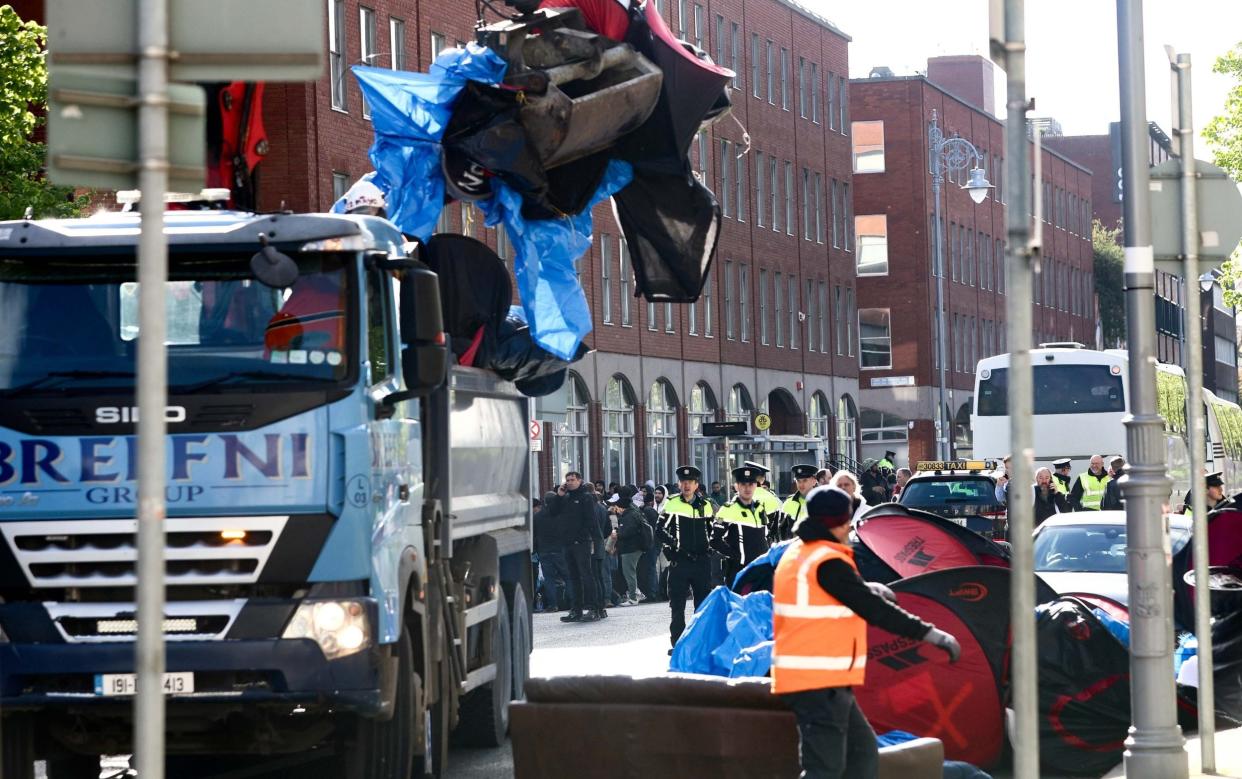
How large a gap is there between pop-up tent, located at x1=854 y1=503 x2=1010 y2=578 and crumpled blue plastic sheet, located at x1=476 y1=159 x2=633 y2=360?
2.35 metres

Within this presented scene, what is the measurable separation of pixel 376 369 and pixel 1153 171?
432 cm

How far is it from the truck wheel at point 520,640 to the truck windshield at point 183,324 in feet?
15.6

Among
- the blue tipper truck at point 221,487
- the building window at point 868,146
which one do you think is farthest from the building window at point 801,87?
the blue tipper truck at point 221,487

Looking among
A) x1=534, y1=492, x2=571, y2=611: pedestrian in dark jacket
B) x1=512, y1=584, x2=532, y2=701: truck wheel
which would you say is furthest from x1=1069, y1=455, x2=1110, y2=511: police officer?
x1=512, y1=584, x2=532, y2=701: truck wheel

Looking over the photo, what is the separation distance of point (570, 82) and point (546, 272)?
120cm

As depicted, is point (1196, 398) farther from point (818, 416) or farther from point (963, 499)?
point (818, 416)

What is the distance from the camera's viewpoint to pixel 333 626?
10.6 meters

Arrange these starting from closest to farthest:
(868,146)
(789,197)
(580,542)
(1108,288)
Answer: (580,542)
(789,197)
(868,146)
(1108,288)

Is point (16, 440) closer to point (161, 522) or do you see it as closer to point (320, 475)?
point (320, 475)

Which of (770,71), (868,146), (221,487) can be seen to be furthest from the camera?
(868,146)

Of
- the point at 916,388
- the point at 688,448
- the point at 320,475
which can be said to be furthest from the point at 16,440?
the point at 916,388

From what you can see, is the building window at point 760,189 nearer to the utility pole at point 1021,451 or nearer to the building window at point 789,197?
the building window at point 789,197

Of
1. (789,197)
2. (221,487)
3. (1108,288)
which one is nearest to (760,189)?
(789,197)

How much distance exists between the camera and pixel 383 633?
424 inches
